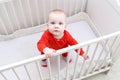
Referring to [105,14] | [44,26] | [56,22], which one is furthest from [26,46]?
[105,14]

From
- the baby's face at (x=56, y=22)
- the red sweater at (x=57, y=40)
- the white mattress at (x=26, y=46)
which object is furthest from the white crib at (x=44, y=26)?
the baby's face at (x=56, y=22)

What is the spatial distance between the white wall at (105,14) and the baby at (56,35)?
340 mm

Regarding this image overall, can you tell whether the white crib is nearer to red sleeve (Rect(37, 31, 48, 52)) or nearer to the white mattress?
the white mattress

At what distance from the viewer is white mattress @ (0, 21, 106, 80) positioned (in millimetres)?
1289

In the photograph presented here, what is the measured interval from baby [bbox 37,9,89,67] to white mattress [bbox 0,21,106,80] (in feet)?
0.59

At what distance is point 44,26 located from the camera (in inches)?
56.8

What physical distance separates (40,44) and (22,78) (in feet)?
1.10

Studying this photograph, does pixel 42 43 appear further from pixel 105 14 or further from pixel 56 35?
pixel 105 14

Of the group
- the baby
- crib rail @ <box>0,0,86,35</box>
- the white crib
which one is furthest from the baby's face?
crib rail @ <box>0,0,86,35</box>

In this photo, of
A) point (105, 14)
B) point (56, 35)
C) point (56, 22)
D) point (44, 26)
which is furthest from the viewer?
point (44, 26)

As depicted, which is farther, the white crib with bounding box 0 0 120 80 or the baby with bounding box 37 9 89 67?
the white crib with bounding box 0 0 120 80

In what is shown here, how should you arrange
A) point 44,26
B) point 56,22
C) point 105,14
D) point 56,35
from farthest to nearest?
point 44,26 < point 105,14 < point 56,35 < point 56,22

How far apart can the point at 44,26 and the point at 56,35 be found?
40 centimetres

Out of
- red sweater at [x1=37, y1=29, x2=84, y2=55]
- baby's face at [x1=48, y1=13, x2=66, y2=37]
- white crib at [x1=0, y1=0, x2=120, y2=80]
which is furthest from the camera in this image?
white crib at [x1=0, y1=0, x2=120, y2=80]
